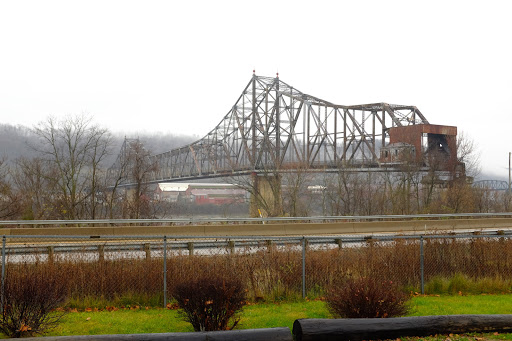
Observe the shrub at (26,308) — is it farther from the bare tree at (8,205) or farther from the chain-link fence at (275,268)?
the bare tree at (8,205)

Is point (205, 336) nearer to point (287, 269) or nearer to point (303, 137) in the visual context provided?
point (287, 269)

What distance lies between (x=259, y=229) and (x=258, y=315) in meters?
12.2

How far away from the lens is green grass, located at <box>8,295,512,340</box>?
29.7 ft

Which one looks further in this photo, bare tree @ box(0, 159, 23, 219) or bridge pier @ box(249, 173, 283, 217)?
bridge pier @ box(249, 173, 283, 217)

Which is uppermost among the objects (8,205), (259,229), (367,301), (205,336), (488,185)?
(488,185)

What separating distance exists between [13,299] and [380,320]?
6.05 meters

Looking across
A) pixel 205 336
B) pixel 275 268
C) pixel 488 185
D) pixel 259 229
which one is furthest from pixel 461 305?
pixel 488 185

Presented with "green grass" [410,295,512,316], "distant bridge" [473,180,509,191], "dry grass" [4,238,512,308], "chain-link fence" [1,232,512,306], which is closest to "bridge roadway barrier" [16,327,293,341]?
"chain-link fence" [1,232,512,306]

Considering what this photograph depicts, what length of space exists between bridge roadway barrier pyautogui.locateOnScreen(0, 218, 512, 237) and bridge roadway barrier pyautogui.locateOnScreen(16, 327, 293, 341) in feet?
40.0

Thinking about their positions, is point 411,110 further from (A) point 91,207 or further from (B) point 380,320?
(B) point 380,320

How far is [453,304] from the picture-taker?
1137 centimetres

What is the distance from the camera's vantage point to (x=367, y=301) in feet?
29.1

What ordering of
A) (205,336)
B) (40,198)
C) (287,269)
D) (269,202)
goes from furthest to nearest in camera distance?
(269,202), (40,198), (287,269), (205,336)

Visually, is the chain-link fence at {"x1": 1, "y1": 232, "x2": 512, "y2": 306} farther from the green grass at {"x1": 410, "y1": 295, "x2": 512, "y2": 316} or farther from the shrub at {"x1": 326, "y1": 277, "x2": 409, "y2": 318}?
the shrub at {"x1": 326, "y1": 277, "x2": 409, "y2": 318}
